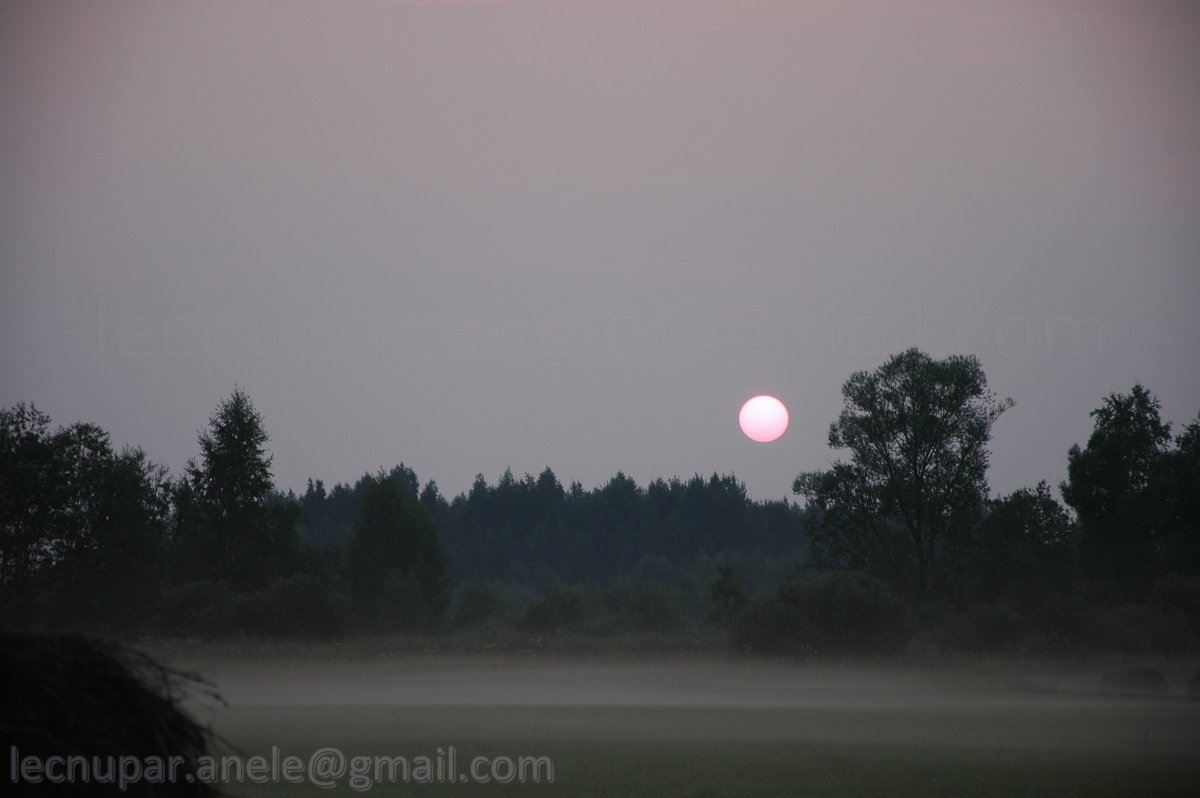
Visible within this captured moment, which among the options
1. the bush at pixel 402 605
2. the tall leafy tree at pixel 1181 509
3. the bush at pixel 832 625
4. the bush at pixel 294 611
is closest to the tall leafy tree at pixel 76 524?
the bush at pixel 294 611

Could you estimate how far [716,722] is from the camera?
82.9ft

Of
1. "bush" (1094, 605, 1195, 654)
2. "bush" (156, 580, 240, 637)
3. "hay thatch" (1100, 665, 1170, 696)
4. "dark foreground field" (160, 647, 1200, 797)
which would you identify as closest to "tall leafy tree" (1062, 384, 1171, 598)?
"bush" (1094, 605, 1195, 654)

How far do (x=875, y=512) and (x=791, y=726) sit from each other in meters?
36.9

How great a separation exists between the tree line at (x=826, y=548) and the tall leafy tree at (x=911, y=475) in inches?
4.7

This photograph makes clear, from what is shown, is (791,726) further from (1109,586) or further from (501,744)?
(1109,586)

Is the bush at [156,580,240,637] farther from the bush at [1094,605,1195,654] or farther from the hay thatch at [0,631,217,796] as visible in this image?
the hay thatch at [0,631,217,796]

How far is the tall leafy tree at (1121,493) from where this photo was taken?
189ft

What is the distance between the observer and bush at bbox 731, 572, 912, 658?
148 feet

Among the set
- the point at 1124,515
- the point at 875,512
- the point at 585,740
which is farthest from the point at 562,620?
the point at 585,740

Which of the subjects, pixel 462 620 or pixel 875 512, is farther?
pixel 462 620

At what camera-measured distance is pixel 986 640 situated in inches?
1857

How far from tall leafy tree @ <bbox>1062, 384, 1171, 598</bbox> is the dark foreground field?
662 inches

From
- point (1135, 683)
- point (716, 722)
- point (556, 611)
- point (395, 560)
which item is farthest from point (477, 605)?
point (716, 722)

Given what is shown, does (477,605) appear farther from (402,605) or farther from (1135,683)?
(1135,683)
